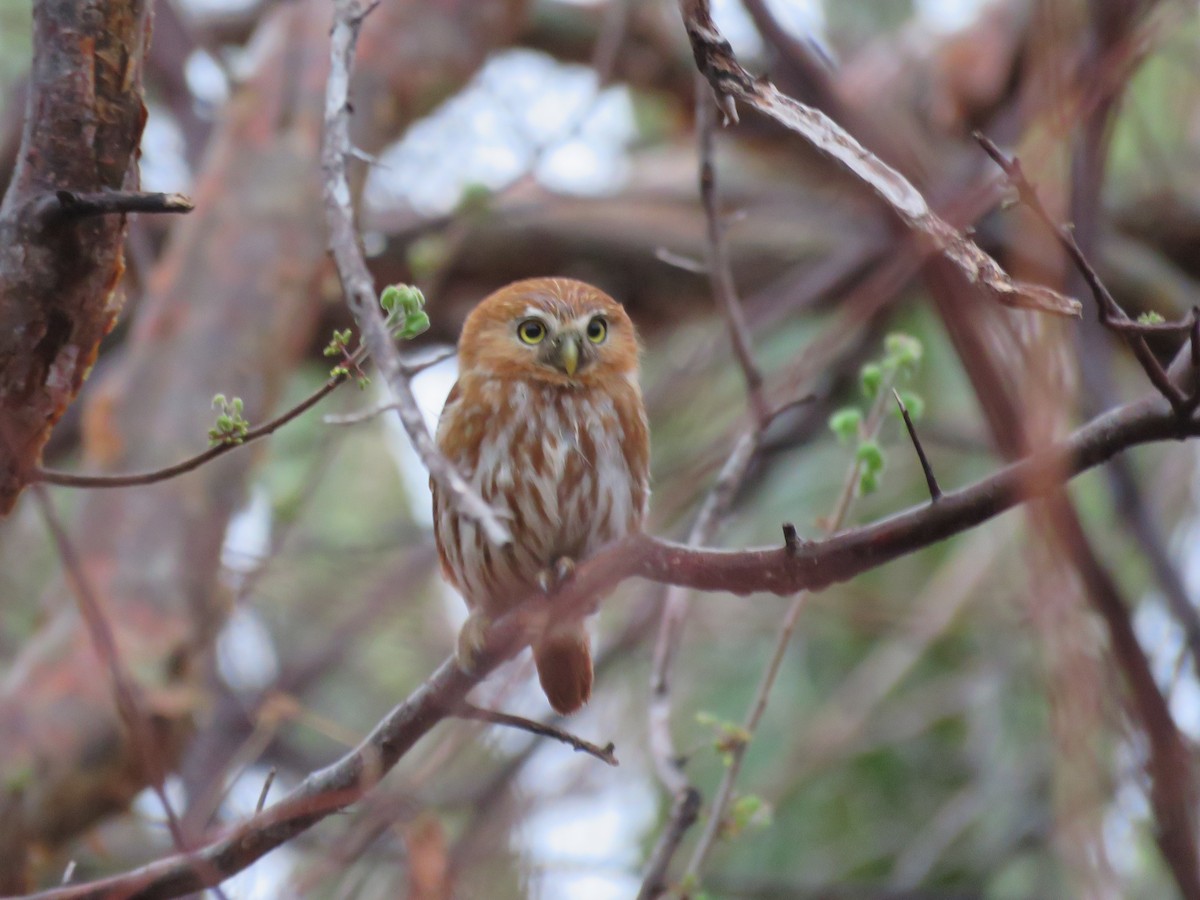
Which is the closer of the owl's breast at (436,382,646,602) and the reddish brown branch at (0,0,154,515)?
the reddish brown branch at (0,0,154,515)

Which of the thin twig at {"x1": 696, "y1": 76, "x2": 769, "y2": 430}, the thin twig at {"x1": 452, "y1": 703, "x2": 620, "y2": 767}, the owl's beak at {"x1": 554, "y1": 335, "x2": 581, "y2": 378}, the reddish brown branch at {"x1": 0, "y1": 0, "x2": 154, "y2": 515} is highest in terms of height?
the owl's beak at {"x1": 554, "y1": 335, "x2": 581, "y2": 378}

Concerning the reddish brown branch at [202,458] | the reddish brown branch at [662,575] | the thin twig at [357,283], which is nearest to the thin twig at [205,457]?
the reddish brown branch at [202,458]

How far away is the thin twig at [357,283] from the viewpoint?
1.75m

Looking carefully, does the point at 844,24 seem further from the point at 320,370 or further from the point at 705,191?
the point at 705,191

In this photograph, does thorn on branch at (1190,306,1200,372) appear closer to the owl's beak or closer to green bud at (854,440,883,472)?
green bud at (854,440,883,472)

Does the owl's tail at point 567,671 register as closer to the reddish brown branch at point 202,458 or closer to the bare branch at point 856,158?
the reddish brown branch at point 202,458

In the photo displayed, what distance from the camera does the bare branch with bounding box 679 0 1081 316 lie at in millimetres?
1877

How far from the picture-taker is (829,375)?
21.1 ft

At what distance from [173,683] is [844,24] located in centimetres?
551

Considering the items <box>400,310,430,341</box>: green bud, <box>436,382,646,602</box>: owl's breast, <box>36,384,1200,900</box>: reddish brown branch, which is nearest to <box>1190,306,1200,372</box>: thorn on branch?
<box>36,384,1200,900</box>: reddish brown branch

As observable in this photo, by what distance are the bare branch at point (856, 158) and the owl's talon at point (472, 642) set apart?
1167 mm

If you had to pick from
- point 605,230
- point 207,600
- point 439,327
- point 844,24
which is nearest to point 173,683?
point 207,600

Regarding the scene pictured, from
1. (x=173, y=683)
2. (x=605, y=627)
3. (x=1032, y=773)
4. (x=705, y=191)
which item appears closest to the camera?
(x=705, y=191)

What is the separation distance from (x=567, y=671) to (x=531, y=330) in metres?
0.99
